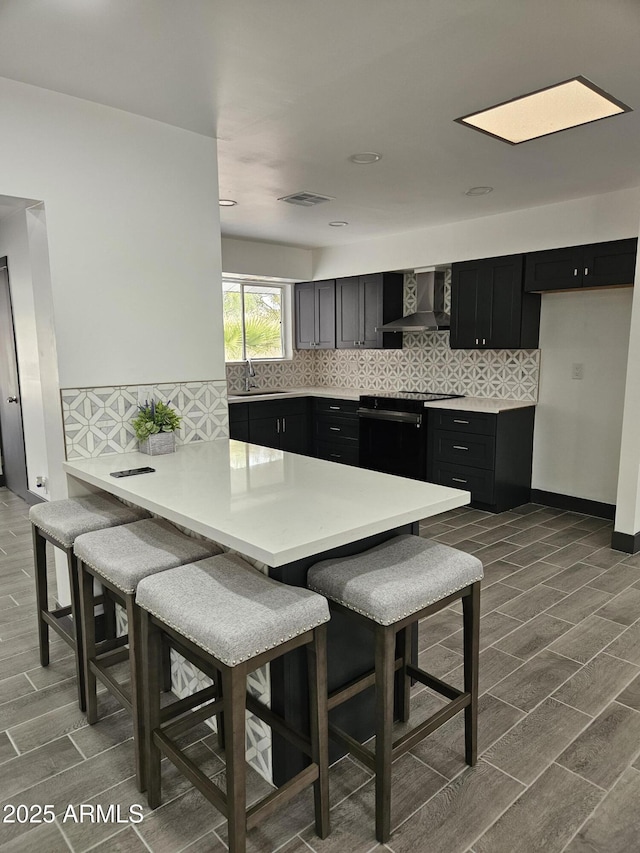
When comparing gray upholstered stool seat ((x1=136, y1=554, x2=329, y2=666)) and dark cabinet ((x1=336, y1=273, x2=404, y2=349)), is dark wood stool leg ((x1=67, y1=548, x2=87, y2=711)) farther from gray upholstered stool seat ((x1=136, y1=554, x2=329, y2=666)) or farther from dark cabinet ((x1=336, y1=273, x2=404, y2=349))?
dark cabinet ((x1=336, y1=273, x2=404, y2=349))

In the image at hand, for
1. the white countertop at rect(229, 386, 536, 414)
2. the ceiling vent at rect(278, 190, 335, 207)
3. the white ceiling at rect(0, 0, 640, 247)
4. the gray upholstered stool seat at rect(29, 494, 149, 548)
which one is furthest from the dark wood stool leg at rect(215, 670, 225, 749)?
the white countertop at rect(229, 386, 536, 414)

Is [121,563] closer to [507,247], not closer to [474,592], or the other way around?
[474,592]

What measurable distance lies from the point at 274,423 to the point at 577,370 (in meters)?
3.00

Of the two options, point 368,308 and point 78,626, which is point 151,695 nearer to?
point 78,626

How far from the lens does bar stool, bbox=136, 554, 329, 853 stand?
1442 millimetres

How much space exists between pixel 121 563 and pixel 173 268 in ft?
5.26

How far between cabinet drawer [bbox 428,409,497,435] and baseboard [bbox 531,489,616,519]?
36.2 inches

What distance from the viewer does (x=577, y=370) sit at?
4.79 metres

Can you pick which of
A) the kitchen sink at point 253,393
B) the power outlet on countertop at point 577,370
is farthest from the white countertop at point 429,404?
the power outlet on countertop at point 577,370

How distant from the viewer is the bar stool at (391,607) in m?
1.64

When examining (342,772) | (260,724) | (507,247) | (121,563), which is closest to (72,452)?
(121,563)

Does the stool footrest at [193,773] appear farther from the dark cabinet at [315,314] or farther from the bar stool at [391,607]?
the dark cabinet at [315,314]

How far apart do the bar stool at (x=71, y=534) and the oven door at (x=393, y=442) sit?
10.6ft

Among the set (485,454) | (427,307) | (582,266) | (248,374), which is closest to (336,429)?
(248,374)
